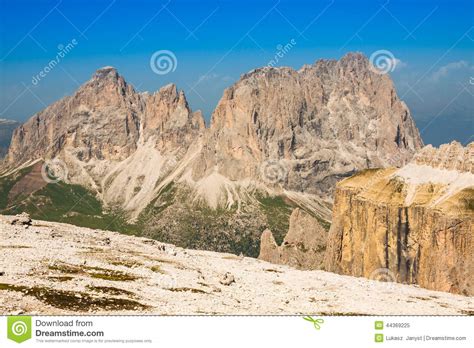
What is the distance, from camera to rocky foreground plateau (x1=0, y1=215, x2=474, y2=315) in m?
Result: 70.6

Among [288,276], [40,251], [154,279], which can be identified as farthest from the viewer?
[288,276]

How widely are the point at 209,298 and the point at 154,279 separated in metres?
11.3
